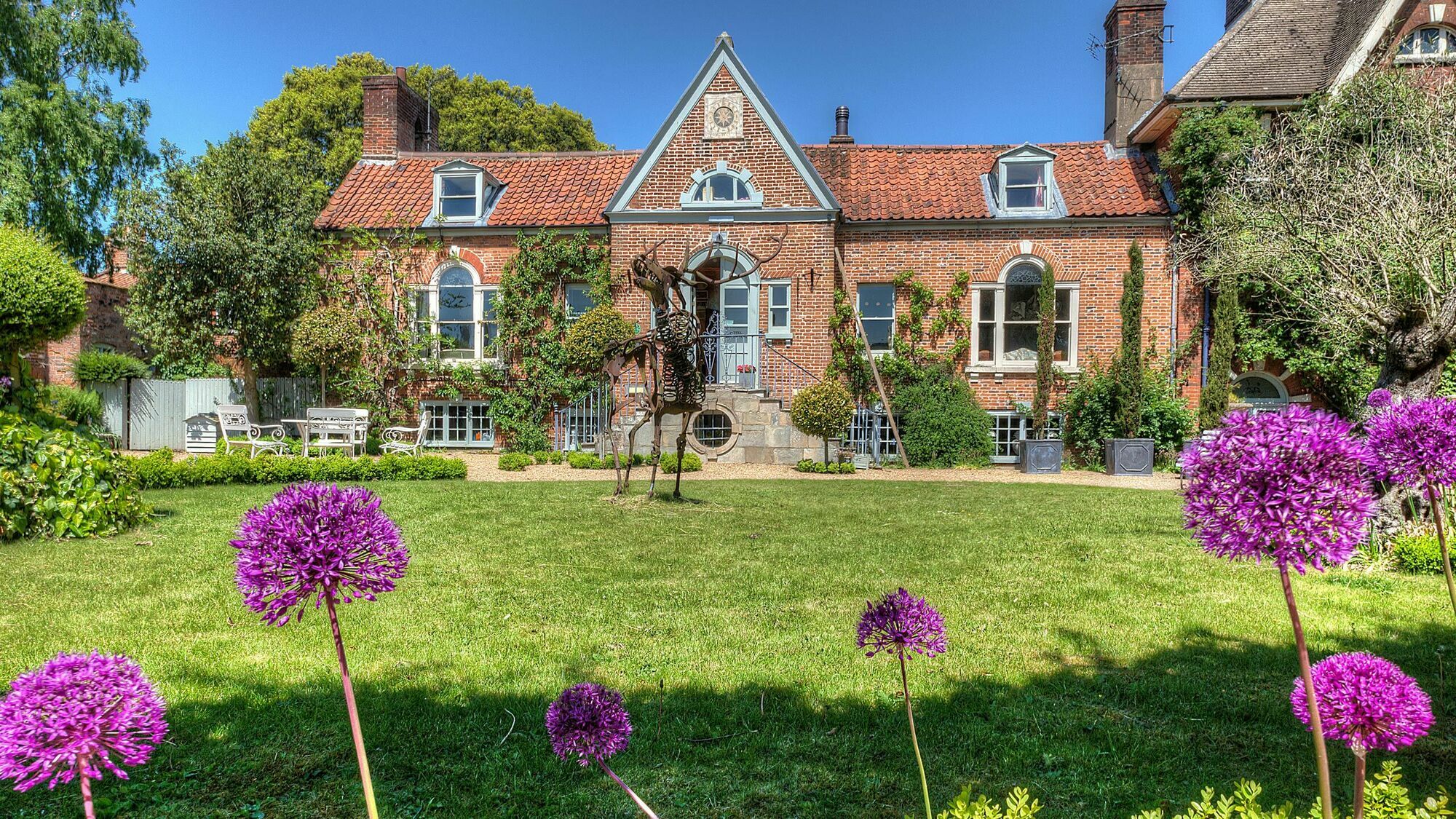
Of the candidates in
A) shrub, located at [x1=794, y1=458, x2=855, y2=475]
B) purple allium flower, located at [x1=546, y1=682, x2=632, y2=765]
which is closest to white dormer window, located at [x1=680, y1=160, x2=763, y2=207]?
shrub, located at [x1=794, y1=458, x2=855, y2=475]

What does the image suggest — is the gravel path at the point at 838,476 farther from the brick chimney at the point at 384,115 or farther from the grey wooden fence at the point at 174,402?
the brick chimney at the point at 384,115

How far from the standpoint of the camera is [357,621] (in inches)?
173

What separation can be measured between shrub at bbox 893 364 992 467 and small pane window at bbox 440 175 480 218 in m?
10.8

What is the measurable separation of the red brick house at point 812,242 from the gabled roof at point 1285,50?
1.57 meters

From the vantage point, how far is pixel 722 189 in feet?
54.6

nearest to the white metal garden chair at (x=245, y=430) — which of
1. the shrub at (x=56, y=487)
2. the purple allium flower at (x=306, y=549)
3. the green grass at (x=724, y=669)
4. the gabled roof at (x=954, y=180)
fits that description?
the shrub at (x=56, y=487)

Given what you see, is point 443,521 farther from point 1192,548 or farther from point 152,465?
point 1192,548

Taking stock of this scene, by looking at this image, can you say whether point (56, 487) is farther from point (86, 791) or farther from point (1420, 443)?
point (1420, 443)

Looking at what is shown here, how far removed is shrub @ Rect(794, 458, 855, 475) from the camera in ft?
45.8

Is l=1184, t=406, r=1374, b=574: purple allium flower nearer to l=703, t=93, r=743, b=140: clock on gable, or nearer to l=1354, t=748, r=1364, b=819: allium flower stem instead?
l=1354, t=748, r=1364, b=819: allium flower stem

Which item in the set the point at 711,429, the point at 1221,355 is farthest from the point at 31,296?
the point at 1221,355

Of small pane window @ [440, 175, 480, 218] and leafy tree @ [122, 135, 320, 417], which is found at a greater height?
small pane window @ [440, 175, 480, 218]

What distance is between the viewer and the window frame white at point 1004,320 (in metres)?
16.6

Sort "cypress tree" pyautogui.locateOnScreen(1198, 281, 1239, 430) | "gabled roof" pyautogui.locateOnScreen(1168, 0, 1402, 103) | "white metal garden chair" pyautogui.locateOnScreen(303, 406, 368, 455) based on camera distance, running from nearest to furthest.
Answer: "white metal garden chair" pyautogui.locateOnScreen(303, 406, 368, 455), "gabled roof" pyautogui.locateOnScreen(1168, 0, 1402, 103), "cypress tree" pyautogui.locateOnScreen(1198, 281, 1239, 430)
